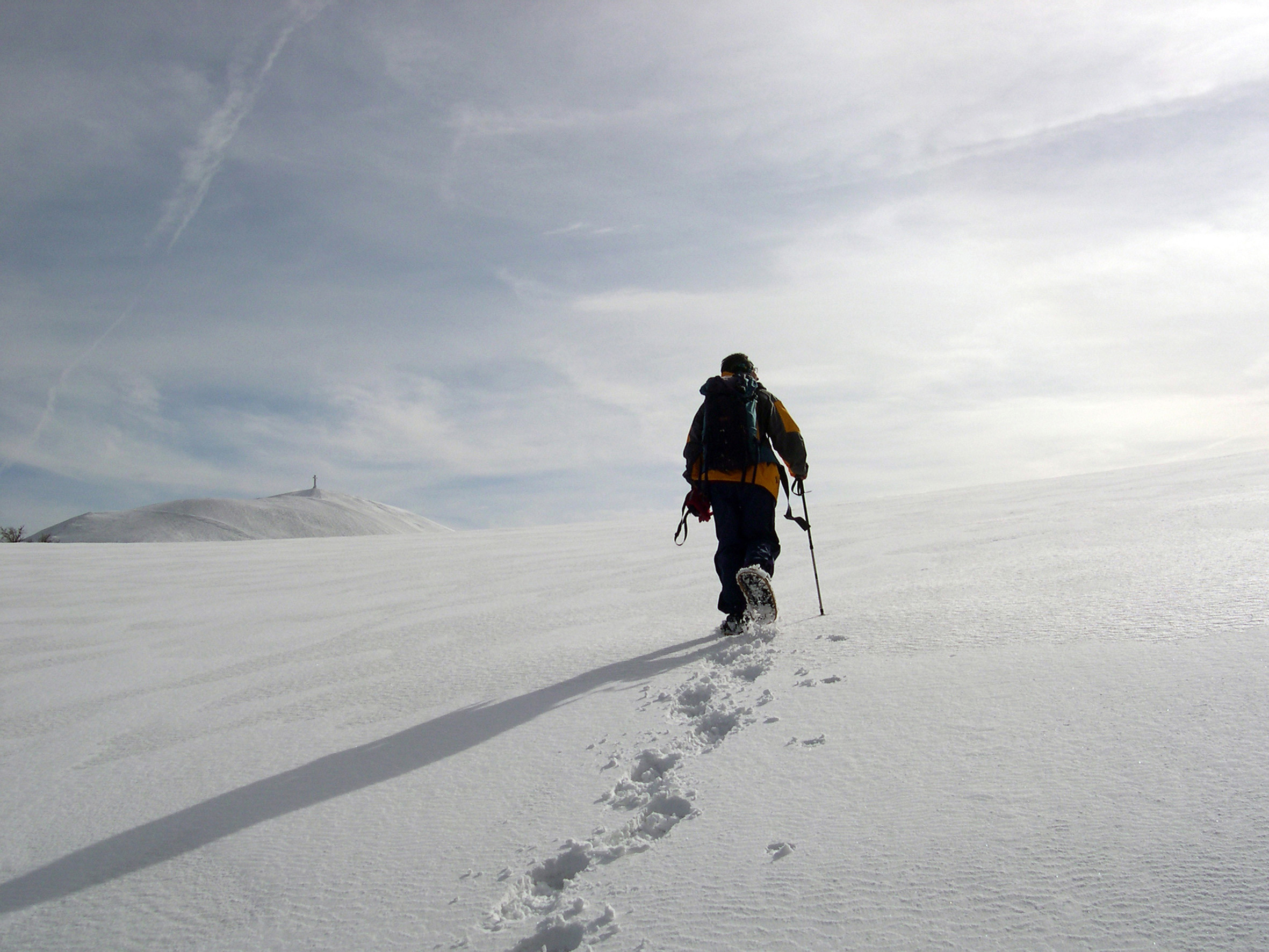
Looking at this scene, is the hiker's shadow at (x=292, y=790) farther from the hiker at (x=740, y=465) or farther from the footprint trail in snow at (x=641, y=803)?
the hiker at (x=740, y=465)

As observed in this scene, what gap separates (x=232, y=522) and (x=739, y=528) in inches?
2295

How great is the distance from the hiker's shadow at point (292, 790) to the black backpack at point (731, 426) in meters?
1.34

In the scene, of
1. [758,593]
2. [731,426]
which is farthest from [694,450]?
[758,593]

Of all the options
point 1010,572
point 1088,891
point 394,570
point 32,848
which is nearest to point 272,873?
point 32,848

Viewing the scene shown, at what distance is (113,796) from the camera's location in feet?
7.73

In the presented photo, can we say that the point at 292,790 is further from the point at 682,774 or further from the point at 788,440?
the point at 788,440

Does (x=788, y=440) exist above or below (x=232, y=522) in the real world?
below

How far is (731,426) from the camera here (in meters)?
4.21

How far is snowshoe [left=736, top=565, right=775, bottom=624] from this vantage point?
3.70 m

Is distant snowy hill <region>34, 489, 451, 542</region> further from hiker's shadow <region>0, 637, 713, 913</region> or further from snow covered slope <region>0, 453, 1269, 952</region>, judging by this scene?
hiker's shadow <region>0, 637, 713, 913</region>

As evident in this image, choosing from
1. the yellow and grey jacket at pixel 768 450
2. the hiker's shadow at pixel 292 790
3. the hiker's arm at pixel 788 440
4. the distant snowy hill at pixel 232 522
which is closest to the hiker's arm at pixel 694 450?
the yellow and grey jacket at pixel 768 450

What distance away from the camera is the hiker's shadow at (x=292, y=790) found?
1.90 metres

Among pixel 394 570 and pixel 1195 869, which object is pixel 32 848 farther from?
pixel 394 570

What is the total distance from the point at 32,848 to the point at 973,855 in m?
2.44
